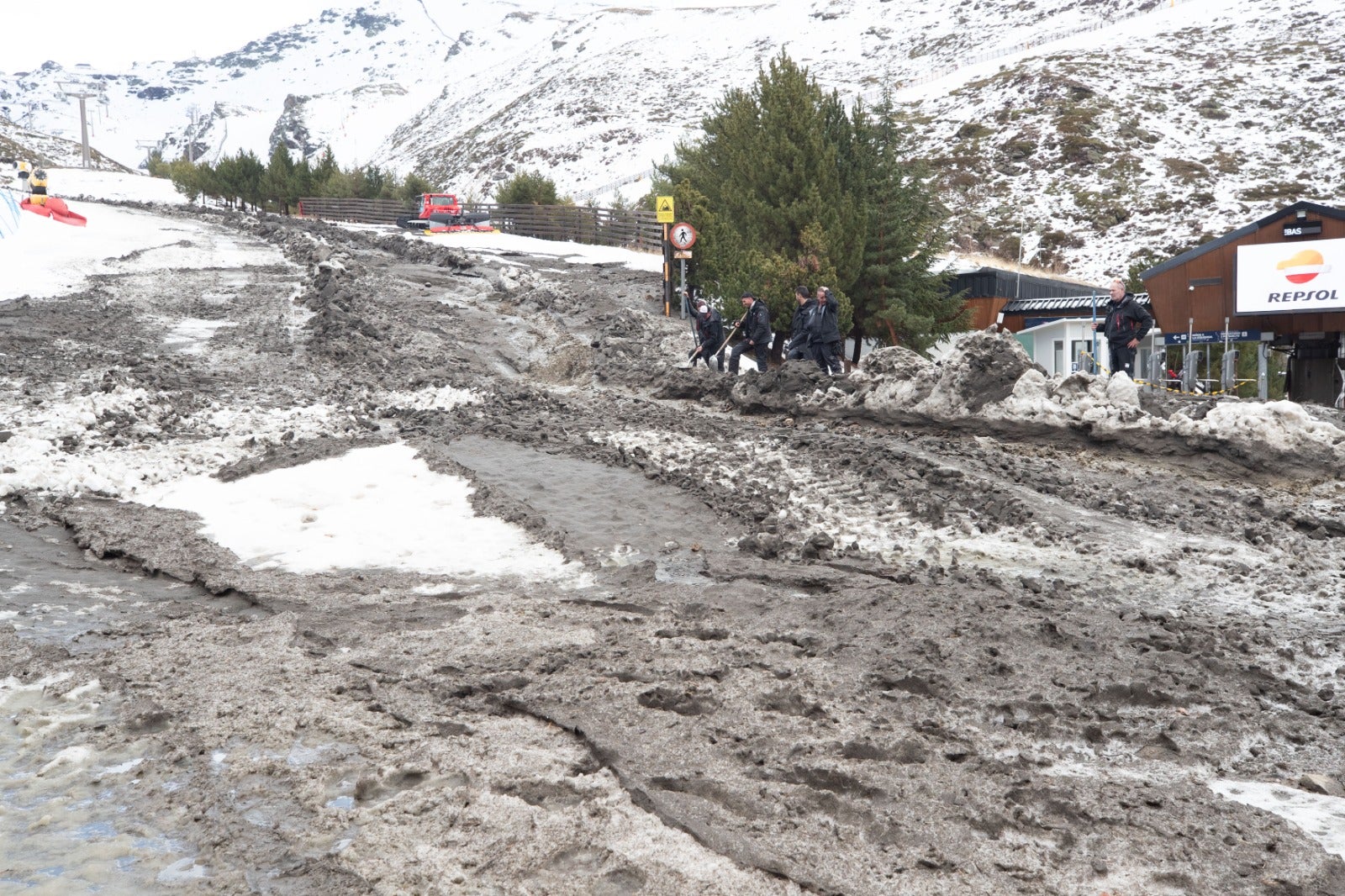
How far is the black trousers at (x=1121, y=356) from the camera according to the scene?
13.9 meters

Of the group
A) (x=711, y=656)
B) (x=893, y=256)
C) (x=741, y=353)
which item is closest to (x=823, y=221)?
(x=893, y=256)

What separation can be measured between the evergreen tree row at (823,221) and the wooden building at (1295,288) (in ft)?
22.9

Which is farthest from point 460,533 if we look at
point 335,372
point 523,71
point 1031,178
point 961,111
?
point 523,71

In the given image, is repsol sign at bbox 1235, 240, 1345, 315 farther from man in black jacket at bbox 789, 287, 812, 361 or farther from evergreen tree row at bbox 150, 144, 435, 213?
evergreen tree row at bbox 150, 144, 435, 213

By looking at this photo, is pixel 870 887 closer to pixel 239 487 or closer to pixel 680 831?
pixel 680 831

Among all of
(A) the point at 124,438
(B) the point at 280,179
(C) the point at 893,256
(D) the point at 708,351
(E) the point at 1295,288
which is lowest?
(A) the point at 124,438

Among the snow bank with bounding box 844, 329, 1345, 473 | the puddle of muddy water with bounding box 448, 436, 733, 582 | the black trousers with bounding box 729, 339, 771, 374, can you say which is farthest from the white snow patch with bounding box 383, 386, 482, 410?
the snow bank with bounding box 844, 329, 1345, 473

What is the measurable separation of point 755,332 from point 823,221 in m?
4.54

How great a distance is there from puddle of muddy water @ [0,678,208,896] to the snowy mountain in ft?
79.1

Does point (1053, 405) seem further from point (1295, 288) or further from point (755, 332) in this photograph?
point (1295, 288)

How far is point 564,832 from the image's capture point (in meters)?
3.82

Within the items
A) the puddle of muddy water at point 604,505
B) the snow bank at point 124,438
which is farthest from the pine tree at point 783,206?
the snow bank at point 124,438

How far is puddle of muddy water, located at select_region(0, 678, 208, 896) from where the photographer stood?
359 centimetres

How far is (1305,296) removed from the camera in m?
22.9
